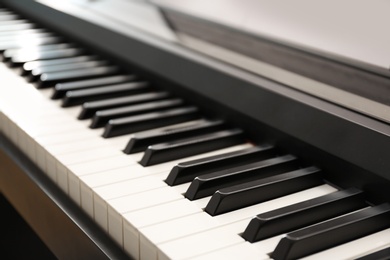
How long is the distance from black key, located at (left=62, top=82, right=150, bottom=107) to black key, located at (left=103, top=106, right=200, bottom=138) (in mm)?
181

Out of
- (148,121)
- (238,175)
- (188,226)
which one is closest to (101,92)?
(148,121)

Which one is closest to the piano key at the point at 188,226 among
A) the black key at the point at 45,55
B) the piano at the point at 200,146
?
the piano at the point at 200,146

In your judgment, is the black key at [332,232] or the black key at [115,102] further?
the black key at [115,102]

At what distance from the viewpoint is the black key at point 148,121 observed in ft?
4.27

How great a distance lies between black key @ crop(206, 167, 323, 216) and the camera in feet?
3.17

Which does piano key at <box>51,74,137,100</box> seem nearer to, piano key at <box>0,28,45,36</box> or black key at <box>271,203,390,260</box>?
piano key at <box>0,28,45,36</box>

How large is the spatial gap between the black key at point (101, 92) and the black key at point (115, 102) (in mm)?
31

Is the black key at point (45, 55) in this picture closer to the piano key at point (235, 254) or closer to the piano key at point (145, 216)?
the piano key at point (145, 216)

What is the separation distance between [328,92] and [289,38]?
0.27m

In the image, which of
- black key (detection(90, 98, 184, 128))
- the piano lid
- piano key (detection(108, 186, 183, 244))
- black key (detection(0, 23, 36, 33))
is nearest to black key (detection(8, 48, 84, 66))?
the piano lid

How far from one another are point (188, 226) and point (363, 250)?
0.25 meters

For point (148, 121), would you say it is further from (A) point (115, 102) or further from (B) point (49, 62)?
(B) point (49, 62)

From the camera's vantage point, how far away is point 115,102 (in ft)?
4.79

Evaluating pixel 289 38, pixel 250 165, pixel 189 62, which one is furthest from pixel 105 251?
pixel 289 38
